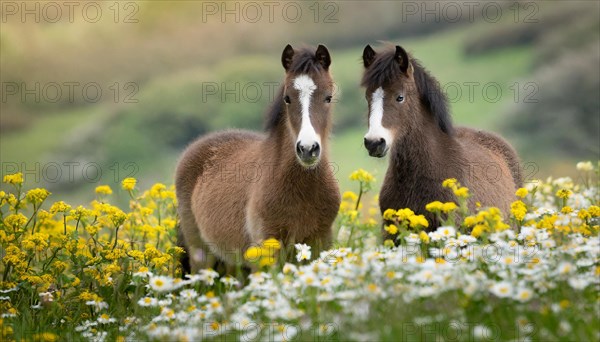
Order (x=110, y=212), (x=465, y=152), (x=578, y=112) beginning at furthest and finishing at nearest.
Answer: (x=578, y=112), (x=465, y=152), (x=110, y=212)

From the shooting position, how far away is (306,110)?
6566 millimetres

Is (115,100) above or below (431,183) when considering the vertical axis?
above

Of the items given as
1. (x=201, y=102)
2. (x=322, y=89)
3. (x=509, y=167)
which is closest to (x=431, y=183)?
(x=322, y=89)

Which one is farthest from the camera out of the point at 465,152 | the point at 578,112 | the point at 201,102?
the point at 201,102

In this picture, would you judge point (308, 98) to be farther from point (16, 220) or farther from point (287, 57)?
point (16, 220)

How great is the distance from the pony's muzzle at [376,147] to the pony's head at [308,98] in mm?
382

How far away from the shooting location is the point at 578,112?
2019cm

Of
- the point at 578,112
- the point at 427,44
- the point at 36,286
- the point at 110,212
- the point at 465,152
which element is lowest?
the point at 36,286

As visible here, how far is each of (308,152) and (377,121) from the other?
2.24 feet

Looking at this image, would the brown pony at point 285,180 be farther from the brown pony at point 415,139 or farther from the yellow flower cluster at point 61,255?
the yellow flower cluster at point 61,255

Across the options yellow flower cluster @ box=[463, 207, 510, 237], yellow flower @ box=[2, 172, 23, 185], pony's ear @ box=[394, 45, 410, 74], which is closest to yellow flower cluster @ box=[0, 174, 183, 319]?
yellow flower @ box=[2, 172, 23, 185]

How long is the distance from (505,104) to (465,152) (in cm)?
1464

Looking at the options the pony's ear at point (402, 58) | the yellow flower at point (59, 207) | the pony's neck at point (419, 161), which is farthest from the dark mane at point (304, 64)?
the yellow flower at point (59, 207)

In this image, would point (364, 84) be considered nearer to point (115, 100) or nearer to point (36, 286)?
point (36, 286)
